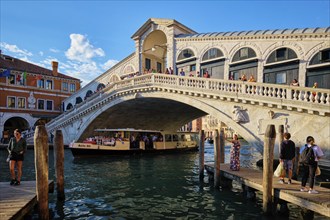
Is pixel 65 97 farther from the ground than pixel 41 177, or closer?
farther from the ground

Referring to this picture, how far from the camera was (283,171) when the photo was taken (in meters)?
7.24

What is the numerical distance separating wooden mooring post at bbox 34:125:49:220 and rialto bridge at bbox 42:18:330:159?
8.36 metres

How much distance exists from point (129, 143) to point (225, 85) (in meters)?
8.57

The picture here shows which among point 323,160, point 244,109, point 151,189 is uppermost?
point 244,109

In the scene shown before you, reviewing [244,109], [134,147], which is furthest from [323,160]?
[134,147]

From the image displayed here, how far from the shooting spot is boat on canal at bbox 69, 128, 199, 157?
55.7ft

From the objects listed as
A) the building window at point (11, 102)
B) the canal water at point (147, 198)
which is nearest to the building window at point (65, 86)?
the building window at point (11, 102)

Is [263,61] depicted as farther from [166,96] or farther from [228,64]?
[166,96]

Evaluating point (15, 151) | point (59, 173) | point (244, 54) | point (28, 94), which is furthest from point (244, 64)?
point (28, 94)

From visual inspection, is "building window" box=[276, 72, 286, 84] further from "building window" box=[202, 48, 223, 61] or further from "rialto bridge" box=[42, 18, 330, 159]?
"building window" box=[202, 48, 223, 61]

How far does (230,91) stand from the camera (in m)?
12.7

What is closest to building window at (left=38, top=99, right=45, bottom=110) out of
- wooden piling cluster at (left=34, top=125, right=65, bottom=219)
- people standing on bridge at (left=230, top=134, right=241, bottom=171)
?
people standing on bridge at (left=230, top=134, right=241, bottom=171)

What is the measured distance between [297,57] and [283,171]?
7.95m

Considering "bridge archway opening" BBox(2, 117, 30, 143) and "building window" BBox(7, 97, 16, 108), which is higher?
"building window" BBox(7, 97, 16, 108)
